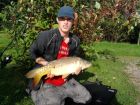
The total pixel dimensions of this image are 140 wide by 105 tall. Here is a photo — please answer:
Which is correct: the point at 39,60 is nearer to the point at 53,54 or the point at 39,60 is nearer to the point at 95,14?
the point at 53,54

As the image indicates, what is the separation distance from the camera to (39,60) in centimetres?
608

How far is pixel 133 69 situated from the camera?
1184 centimetres

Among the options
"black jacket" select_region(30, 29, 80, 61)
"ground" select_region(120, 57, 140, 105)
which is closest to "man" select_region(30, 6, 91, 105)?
"black jacket" select_region(30, 29, 80, 61)

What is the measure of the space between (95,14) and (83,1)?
1.81 ft

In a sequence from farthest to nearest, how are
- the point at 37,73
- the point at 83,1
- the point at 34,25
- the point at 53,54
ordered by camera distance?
the point at 83,1 < the point at 34,25 < the point at 53,54 < the point at 37,73

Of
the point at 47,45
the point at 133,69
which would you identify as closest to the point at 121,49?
the point at 133,69

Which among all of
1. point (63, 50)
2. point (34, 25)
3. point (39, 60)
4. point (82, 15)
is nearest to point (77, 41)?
point (63, 50)

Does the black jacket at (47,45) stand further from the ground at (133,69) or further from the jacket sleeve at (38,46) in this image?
the ground at (133,69)

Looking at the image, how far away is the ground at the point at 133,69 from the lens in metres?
10.3

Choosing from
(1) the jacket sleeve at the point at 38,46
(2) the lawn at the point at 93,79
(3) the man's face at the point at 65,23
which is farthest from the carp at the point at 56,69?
(2) the lawn at the point at 93,79

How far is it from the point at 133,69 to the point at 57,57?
Result: 19.1 feet

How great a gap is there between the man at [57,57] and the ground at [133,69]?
263 centimetres

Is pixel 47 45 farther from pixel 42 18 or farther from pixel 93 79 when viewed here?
pixel 93 79

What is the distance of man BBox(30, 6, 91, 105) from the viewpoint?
602 cm
